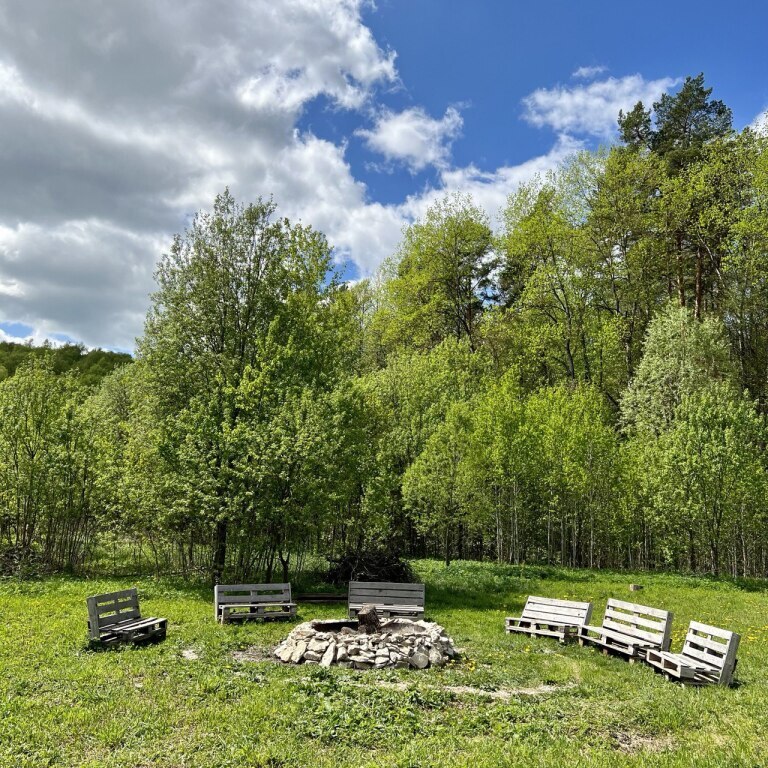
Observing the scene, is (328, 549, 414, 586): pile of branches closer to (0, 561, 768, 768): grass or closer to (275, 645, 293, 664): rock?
(0, 561, 768, 768): grass

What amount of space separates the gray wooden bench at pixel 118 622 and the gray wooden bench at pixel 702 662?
31.6ft

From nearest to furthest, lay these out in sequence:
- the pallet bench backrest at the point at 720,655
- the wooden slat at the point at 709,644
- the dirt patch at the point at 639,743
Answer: the dirt patch at the point at 639,743 → the pallet bench backrest at the point at 720,655 → the wooden slat at the point at 709,644

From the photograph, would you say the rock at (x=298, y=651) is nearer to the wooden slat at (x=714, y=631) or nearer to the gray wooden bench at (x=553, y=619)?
the gray wooden bench at (x=553, y=619)

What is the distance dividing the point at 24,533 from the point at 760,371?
37159 millimetres

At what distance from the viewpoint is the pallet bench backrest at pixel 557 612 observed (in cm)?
1255

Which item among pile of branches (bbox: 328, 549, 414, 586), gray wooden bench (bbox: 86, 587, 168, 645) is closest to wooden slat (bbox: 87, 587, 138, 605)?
gray wooden bench (bbox: 86, 587, 168, 645)

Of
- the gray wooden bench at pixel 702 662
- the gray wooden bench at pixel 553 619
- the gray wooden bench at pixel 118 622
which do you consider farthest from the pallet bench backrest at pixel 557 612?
the gray wooden bench at pixel 118 622

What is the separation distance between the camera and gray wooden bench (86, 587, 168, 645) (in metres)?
10.6

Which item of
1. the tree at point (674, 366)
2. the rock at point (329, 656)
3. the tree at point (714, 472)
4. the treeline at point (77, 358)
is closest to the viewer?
the rock at point (329, 656)

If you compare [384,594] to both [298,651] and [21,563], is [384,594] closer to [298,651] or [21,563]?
A: [298,651]

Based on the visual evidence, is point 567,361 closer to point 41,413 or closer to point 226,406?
point 226,406

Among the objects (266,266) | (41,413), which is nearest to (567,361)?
(266,266)

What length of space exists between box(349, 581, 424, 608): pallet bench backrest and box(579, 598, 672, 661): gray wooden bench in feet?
12.8

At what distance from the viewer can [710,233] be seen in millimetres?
31859
